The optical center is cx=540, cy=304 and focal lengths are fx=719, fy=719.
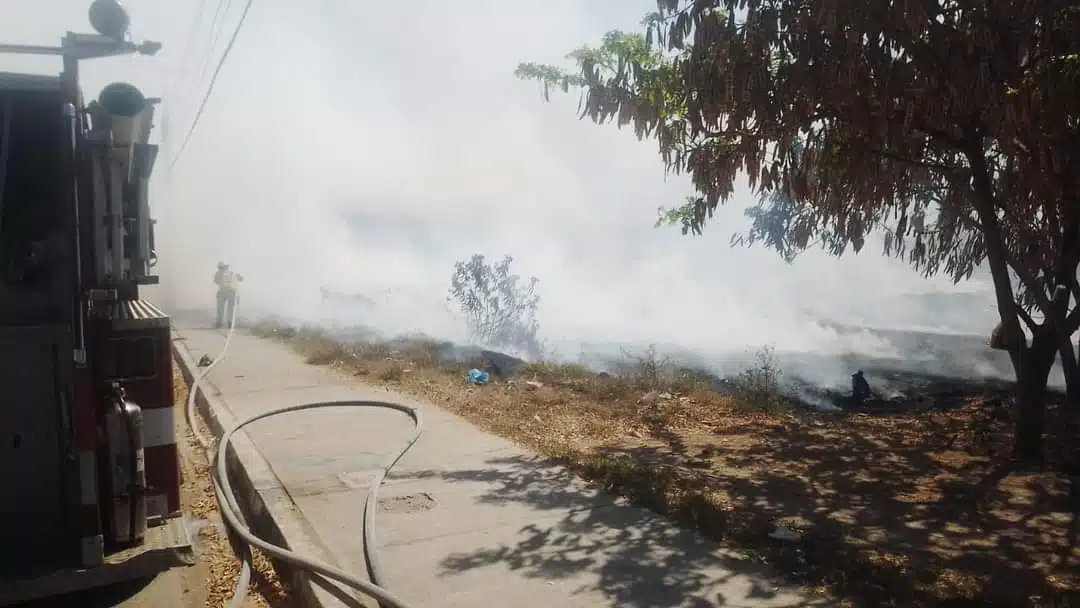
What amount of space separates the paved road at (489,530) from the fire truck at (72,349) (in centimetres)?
122

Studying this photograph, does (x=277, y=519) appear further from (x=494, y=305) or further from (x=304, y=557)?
(x=494, y=305)

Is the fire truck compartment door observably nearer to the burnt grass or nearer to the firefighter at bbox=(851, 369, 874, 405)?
the burnt grass

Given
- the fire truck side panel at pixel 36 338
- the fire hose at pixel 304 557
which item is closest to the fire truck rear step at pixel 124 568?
the fire truck side panel at pixel 36 338

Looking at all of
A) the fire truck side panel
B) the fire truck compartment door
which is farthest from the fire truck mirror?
the fire truck compartment door

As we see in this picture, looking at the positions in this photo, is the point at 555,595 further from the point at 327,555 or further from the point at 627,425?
the point at 627,425

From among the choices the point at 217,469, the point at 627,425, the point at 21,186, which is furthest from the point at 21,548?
the point at 627,425

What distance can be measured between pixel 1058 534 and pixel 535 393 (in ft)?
18.8

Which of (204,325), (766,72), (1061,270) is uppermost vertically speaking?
(766,72)

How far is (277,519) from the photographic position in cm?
448

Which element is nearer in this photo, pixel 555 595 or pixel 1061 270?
pixel 555 595

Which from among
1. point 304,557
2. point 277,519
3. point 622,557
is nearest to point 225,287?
point 277,519

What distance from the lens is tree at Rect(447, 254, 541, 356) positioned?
61.2 feet

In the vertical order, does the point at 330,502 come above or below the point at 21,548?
below

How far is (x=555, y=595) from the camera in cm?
352
